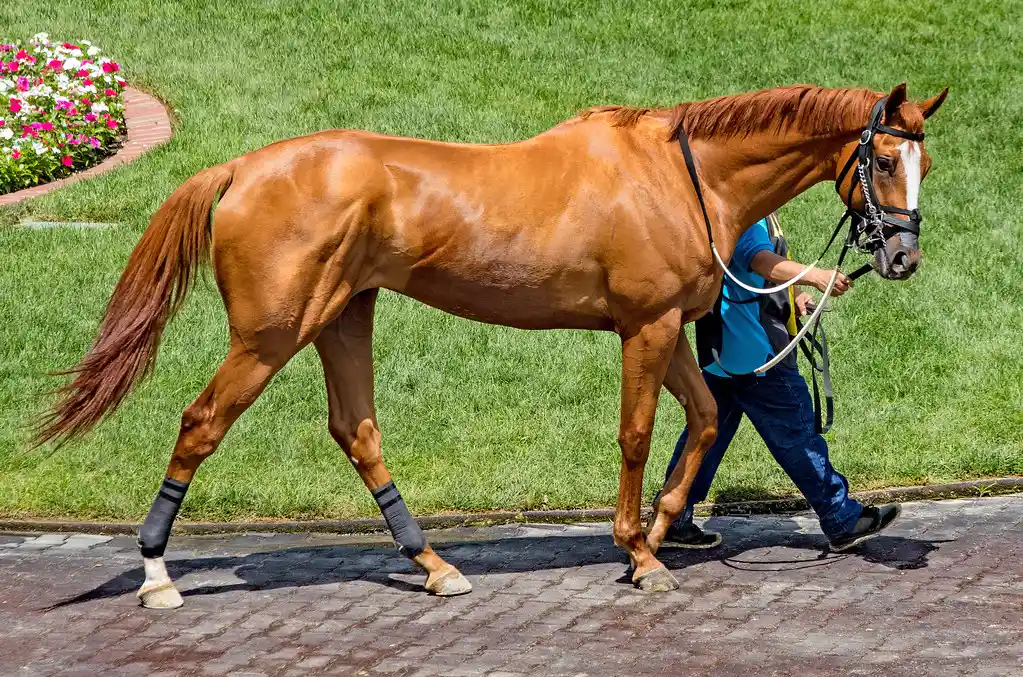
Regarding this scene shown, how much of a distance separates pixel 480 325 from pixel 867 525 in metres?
3.51

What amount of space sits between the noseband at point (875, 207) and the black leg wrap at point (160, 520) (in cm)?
299

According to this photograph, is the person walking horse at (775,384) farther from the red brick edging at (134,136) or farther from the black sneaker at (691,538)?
the red brick edging at (134,136)

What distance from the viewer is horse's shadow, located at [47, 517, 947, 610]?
19.7 feet

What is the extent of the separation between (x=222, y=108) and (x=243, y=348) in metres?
7.19

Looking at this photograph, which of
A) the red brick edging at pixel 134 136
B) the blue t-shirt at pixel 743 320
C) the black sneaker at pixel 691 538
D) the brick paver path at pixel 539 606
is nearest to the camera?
the brick paver path at pixel 539 606

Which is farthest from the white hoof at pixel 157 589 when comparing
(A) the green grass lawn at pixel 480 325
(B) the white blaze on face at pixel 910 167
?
(B) the white blaze on face at pixel 910 167

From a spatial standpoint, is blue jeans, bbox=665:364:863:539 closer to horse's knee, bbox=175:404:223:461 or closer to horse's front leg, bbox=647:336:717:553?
horse's front leg, bbox=647:336:717:553

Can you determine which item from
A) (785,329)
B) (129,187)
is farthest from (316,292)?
(129,187)

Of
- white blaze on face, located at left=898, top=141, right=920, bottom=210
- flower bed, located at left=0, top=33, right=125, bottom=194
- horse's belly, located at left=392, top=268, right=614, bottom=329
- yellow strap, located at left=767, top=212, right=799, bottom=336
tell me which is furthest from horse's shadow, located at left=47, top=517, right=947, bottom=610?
flower bed, located at left=0, top=33, right=125, bottom=194

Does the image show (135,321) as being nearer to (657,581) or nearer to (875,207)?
(657,581)

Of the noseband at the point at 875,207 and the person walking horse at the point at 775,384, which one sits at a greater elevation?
the noseband at the point at 875,207

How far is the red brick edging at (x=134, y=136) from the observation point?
37.1ft

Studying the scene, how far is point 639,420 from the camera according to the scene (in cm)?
585

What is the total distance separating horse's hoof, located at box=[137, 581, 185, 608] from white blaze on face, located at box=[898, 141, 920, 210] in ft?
11.1
